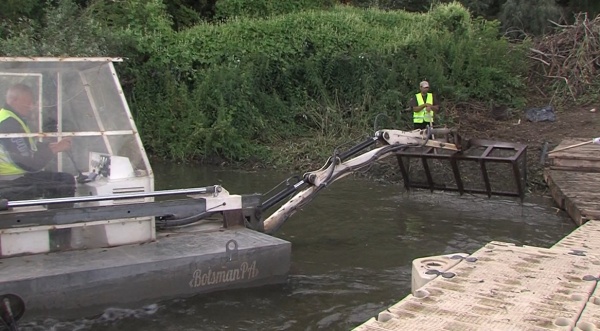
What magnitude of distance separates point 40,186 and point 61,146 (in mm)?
461

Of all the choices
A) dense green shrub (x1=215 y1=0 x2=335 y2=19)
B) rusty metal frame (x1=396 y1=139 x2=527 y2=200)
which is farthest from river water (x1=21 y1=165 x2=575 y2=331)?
dense green shrub (x1=215 y1=0 x2=335 y2=19)

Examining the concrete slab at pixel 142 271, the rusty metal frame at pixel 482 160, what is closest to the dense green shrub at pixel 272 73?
Result: the rusty metal frame at pixel 482 160

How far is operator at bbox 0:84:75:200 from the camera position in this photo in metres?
6.66

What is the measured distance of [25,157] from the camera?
678 cm

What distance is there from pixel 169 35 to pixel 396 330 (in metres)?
15.6

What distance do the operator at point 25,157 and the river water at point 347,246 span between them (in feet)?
4.27

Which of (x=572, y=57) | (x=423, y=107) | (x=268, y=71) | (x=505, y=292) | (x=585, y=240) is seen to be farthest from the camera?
(x=572, y=57)

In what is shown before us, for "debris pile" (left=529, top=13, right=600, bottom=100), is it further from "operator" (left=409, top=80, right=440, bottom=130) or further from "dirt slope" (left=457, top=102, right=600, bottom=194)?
"operator" (left=409, top=80, right=440, bottom=130)

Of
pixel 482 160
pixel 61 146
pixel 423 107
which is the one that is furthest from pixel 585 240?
pixel 423 107

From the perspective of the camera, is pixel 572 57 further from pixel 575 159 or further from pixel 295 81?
pixel 295 81

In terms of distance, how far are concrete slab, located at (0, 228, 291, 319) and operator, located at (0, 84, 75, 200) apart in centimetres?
61

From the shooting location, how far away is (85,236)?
6863 mm

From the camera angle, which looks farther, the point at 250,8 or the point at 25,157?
the point at 250,8

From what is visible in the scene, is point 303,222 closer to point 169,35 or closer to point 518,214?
point 518,214
